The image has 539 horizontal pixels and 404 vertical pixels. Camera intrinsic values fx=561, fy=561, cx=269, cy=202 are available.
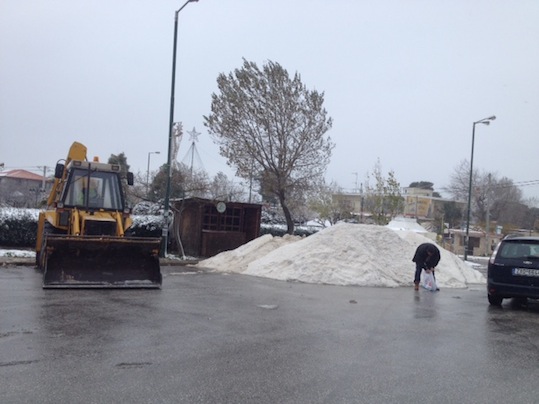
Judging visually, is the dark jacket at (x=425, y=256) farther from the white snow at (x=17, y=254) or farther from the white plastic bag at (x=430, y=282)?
the white snow at (x=17, y=254)

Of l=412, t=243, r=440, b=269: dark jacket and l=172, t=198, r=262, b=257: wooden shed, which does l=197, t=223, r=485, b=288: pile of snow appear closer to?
l=412, t=243, r=440, b=269: dark jacket

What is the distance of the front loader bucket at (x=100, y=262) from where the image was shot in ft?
39.4

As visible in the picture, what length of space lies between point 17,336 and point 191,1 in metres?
15.9

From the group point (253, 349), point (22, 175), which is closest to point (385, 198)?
point (253, 349)

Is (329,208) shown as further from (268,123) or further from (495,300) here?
(495,300)

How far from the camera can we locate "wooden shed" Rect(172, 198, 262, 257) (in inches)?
985

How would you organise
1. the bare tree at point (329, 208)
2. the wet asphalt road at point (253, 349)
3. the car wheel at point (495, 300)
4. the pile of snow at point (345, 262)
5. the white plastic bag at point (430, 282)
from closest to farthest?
the wet asphalt road at point (253, 349), the car wheel at point (495, 300), the white plastic bag at point (430, 282), the pile of snow at point (345, 262), the bare tree at point (329, 208)

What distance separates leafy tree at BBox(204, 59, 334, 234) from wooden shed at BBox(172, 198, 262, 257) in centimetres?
271

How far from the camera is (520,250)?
1244cm

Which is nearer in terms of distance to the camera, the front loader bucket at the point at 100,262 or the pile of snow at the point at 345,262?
the front loader bucket at the point at 100,262

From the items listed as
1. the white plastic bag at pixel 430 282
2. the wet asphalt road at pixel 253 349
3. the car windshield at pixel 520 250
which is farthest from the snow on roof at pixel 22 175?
the car windshield at pixel 520 250

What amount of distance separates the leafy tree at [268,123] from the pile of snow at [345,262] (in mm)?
7448

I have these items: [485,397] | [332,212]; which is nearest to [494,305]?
[485,397]

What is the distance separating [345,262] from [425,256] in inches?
117
